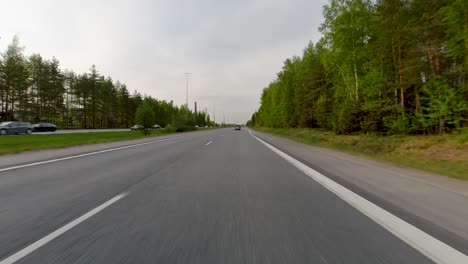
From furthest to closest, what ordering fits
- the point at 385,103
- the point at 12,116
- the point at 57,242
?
1. the point at 12,116
2. the point at 385,103
3. the point at 57,242

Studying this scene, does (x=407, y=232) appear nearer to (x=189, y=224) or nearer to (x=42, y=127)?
A: (x=189, y=224)

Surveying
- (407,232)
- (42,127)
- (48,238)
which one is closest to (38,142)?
(48,238)

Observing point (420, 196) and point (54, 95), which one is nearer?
point (420, 196)

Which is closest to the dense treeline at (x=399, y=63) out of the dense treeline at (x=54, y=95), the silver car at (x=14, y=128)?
the dense treeline at (x=54, y=95)

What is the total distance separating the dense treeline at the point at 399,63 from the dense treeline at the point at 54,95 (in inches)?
1083

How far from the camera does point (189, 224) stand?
373 cm

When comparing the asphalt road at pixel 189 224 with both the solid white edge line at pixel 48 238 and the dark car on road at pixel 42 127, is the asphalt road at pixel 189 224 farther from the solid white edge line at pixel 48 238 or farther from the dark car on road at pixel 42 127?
the dark car on road at pixel 42 127

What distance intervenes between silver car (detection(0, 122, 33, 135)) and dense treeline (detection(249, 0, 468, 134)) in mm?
36657

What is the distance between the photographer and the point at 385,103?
22.6 meters

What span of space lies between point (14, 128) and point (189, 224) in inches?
1535

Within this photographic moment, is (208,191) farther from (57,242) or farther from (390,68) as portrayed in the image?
(390,68)

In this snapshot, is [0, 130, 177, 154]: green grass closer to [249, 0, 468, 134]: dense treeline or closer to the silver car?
the silver car

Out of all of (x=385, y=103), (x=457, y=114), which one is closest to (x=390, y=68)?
(x=385, y=103)

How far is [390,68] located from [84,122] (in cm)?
7554
